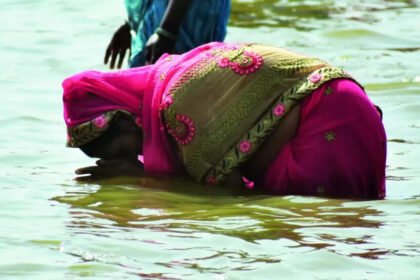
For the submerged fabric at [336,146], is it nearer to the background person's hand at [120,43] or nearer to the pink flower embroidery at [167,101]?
the pink flower embroidery at [167,101]

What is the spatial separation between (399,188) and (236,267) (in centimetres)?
197

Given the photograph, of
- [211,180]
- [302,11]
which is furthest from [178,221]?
[302,11]

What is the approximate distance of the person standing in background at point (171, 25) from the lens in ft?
23.2

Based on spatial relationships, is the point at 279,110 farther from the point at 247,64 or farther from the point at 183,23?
the point at 183,23

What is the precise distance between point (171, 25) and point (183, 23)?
271 millimetres

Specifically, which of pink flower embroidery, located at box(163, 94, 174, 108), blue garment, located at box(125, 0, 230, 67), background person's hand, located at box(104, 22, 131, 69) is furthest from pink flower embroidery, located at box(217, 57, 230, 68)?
background person's hand, located at box(104, 22, 131, 69)

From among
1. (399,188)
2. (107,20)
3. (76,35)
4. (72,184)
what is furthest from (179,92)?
(107,20)

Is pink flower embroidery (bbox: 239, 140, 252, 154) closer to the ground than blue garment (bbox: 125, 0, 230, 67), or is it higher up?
closer to the ground

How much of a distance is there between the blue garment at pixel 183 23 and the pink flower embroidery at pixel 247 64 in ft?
4.63

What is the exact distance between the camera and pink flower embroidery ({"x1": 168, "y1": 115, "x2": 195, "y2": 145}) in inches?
236

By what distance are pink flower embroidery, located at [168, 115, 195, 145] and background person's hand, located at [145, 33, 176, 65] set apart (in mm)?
1086

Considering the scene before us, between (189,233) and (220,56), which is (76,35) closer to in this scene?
(220,56)

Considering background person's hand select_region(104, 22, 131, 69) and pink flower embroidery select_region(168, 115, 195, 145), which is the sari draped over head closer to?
pink flower embroidery select_region(168, 115, 195, 145)

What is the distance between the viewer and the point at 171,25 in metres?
7.09
